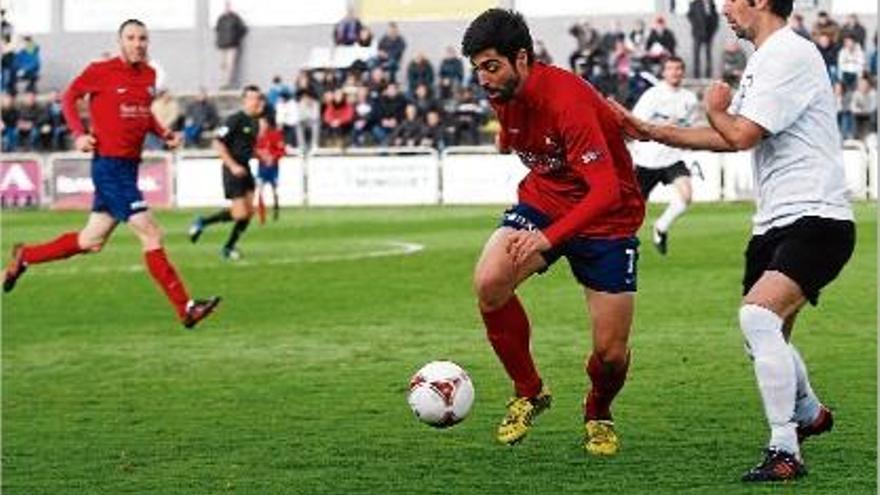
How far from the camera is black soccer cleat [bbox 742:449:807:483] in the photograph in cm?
909

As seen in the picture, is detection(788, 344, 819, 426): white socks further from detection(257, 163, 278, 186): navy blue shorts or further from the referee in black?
detection(257, 163, 278, 186): navy blue shorts

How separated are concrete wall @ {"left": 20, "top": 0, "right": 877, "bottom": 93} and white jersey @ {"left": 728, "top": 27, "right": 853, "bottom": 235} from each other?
3880 centimetres

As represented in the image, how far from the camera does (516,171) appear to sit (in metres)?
40.3

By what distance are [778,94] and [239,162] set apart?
18680 millimetres

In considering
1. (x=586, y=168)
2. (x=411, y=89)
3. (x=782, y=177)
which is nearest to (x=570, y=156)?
(x=586, y=168)

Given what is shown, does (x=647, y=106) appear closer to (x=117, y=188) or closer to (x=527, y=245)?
(x=117, y=188)

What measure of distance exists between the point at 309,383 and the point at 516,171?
26900mm

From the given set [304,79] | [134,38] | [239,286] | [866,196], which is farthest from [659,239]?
[304,79]

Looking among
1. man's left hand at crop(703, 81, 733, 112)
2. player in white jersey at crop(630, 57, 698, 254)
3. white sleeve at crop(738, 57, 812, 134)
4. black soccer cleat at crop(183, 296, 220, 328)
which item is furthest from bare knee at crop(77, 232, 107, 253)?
white sleeve at crop(738, 57, 812, 134)

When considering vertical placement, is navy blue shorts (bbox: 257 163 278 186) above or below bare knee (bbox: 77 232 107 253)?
below

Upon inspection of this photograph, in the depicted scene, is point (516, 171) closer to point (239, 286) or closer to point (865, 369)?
point (239, 286)

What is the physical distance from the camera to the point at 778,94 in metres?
9.19

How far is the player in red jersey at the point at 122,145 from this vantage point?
697 inches

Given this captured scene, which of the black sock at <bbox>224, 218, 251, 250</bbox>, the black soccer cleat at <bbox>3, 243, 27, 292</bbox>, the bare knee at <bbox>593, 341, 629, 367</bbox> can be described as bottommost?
the black sock at <bbox>224, 218, 251, 250</bbox>
